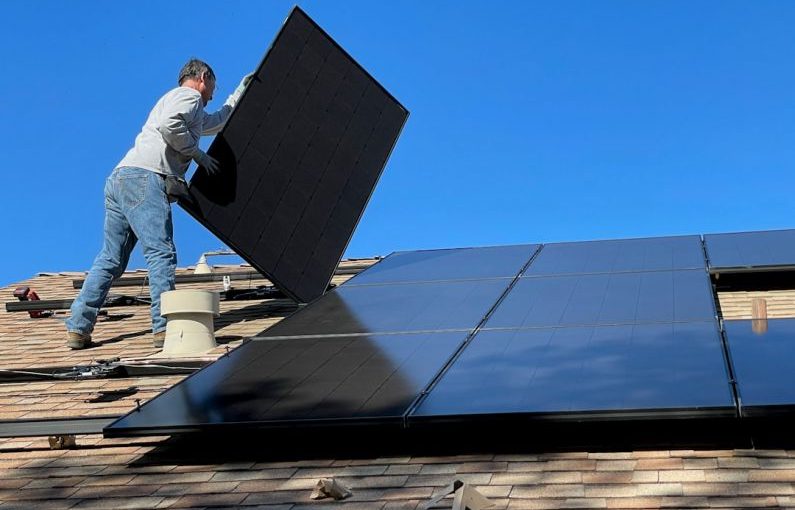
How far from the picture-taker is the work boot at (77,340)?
888 centimetres

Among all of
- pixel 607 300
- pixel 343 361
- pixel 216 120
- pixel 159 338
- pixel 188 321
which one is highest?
pixel 216 120

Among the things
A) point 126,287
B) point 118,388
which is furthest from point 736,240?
point 126,287

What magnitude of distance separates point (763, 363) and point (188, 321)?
399cm

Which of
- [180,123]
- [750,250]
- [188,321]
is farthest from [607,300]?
[180,123]

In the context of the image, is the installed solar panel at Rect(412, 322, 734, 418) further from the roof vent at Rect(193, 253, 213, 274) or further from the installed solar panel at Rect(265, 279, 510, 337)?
the roof vent at Rect(193, 253, 213, 274)

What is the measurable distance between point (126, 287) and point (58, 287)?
45.7 inches

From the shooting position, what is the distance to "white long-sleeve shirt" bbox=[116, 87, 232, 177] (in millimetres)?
8320

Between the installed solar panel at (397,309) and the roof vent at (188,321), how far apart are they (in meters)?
0.61

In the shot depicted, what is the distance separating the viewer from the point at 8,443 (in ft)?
19.8

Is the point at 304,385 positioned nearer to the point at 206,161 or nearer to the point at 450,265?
the point at 206,161

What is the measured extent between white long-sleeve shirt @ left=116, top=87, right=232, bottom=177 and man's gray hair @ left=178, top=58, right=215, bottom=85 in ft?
0.39

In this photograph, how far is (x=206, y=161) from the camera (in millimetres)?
8211

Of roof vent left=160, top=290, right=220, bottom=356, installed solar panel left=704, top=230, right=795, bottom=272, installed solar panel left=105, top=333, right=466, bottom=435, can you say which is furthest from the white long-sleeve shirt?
installed solar panel left=704, top=230, right=795, bottom=272

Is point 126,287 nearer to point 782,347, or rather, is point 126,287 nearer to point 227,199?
point 227,199
